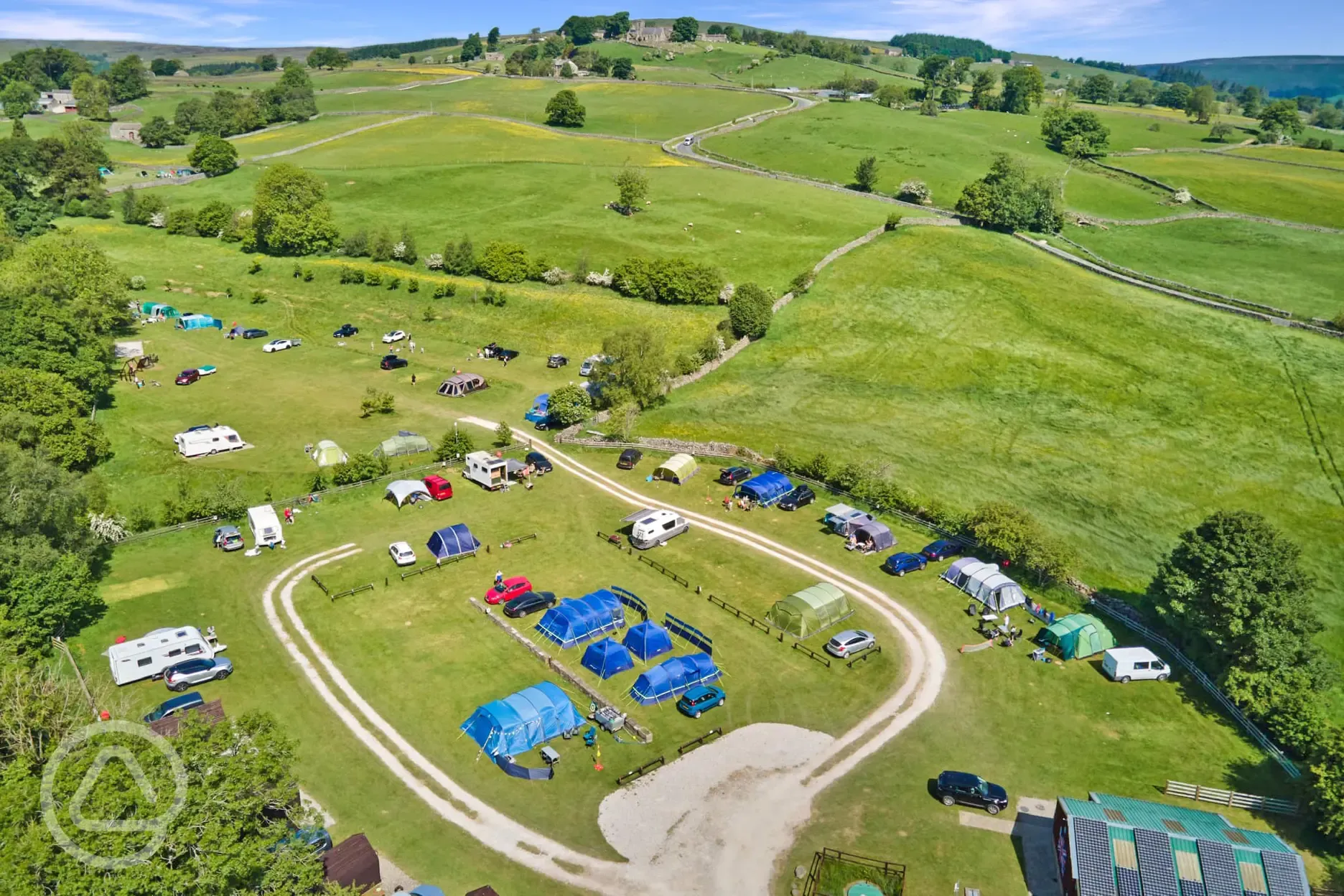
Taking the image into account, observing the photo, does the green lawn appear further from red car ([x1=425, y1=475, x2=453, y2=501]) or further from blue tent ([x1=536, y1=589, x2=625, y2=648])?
red car ([x1=425, y1=475, x2=453, y2=501])

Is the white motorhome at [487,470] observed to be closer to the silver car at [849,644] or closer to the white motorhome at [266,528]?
the white motorhome at [266,528]

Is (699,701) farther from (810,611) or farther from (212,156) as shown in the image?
(212,156)

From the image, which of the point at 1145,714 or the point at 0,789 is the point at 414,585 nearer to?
the point at 0,789

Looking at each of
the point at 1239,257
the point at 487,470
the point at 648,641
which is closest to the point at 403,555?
the point at 487,470

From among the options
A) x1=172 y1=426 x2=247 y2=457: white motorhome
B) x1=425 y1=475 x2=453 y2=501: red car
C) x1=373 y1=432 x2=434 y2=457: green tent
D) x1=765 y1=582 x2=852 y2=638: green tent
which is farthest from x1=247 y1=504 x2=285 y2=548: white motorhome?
x1=765 y1=582 x2=852 y2=638: green tent

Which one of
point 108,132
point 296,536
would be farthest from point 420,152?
point 296,536

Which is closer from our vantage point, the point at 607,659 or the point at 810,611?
the point at 607,659

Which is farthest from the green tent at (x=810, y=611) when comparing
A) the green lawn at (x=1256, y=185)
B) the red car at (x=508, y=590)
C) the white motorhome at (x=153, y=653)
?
the green lawn at (x=1256, y=185)
